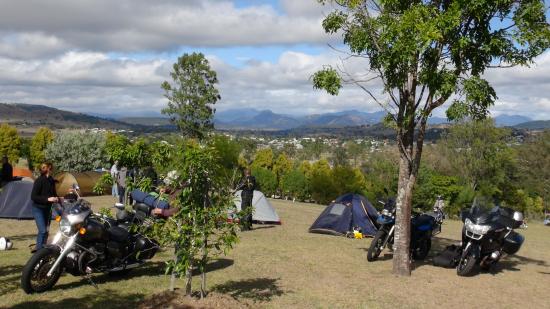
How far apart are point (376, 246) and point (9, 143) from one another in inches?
2630

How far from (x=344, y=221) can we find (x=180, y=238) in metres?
9.43

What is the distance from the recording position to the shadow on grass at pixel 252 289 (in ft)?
26.0

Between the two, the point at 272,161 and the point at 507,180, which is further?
the point at 272,161

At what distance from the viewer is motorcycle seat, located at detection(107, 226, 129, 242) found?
326 inches

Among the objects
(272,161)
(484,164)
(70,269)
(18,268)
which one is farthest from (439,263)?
(272,161)

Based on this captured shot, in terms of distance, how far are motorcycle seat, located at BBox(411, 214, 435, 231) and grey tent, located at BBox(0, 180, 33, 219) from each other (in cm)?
1139

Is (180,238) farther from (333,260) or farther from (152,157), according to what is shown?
(333,260)

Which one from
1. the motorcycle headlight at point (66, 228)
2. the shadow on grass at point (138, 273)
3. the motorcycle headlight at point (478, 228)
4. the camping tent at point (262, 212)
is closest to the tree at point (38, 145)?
the camping tent at point (262, 212)

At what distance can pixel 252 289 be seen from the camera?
27.5ft

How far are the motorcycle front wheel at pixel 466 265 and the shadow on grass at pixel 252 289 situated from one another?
398cm

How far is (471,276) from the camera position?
1049 cm

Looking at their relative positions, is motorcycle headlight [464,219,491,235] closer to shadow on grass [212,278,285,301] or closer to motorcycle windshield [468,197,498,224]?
motorcycle windshield [468,197,498,224]

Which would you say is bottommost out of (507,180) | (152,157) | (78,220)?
(507,180)

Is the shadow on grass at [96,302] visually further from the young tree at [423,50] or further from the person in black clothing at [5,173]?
the person in black clothing at [5,173]
